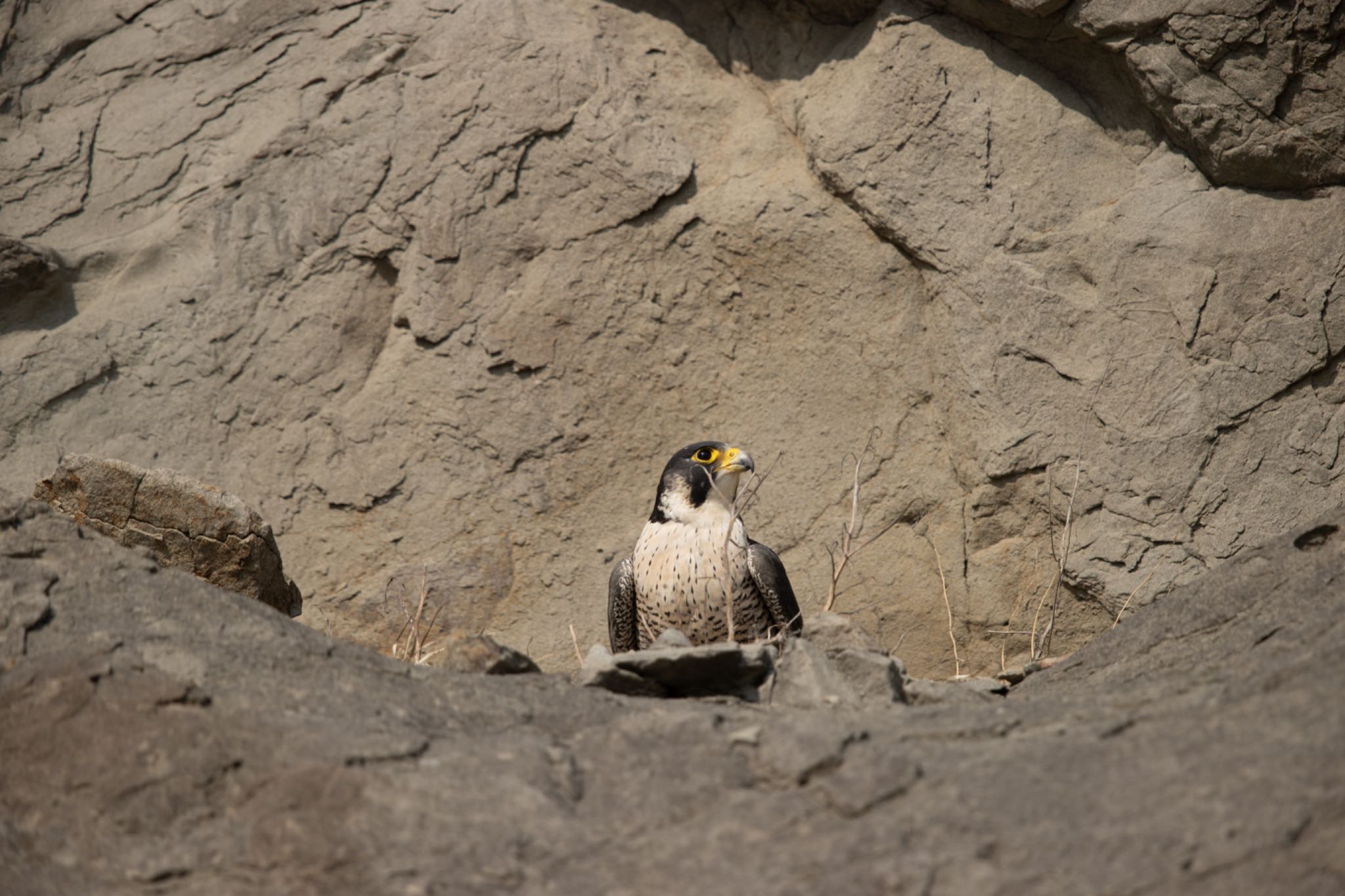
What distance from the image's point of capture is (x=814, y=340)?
5469 mm

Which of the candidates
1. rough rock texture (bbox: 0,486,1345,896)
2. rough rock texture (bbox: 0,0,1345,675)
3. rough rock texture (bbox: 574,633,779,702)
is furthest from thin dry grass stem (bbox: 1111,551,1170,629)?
rough rock texture (bbox: 574,633,779,702)

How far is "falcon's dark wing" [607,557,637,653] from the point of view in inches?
187

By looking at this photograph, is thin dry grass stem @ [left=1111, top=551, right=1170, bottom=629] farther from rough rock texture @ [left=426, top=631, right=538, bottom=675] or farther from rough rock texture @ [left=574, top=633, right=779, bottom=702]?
rough rock texture @ [left=426, top=631, right=538, bottom=675]

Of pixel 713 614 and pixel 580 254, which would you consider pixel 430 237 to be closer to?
pixel 580 254

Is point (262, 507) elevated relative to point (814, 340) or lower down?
lower down

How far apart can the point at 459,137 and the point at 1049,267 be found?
254cm

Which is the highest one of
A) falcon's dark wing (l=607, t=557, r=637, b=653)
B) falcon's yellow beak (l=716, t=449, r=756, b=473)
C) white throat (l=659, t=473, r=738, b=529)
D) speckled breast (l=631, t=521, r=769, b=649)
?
falcon's yellow beak (l=716, t=449, r=756, b=473)

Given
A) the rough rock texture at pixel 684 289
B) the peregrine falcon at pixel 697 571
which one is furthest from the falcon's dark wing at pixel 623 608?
the rough rock texture at pixel 684 289

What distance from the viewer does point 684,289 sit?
5.51 metres

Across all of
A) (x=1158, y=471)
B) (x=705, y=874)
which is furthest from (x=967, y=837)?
(x=1158, y=471)

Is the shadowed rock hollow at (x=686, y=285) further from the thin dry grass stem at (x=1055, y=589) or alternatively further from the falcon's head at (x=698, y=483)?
the falcon's head at (x=698, y=483)

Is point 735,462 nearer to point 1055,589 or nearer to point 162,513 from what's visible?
point 1055,589

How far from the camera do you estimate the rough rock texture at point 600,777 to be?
199 centimetres

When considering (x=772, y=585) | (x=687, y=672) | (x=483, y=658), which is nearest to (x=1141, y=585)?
(x=772, y=585)
